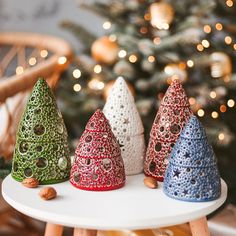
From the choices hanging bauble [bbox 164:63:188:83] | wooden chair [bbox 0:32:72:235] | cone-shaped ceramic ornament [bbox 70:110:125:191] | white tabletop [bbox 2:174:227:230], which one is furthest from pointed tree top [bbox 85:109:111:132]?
hanging bauble [bbox 164:63:188:83]

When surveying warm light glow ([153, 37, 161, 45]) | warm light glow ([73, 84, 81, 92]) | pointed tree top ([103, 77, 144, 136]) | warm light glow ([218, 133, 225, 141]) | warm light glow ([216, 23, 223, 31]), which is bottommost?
warm light glow ([73, 84, 81, 92])

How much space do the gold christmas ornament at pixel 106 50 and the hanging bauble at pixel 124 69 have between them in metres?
0.03

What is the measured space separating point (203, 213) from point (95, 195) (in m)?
0.19

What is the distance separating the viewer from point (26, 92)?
157 cm

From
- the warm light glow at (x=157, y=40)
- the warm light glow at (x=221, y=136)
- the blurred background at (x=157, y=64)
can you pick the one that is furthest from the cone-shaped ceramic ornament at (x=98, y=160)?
the warm light glow at (x=157, y=40)

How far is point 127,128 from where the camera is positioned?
1.12 m

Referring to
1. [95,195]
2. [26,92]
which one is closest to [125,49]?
[26,92]

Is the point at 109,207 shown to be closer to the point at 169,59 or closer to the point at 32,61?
the point at 169,59

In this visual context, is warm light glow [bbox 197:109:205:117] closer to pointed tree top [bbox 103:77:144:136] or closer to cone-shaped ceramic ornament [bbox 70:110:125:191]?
pointed tree top [bbox 103:77:144:136]

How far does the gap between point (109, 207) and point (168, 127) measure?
0.22 meters

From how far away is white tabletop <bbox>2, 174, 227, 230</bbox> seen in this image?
0.91 meters

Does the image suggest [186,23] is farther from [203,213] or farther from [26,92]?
[203,213]

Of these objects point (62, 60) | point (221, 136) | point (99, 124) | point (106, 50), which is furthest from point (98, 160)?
point (106, 50)

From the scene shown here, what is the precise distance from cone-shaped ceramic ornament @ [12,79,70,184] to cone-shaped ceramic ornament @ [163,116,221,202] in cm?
21
